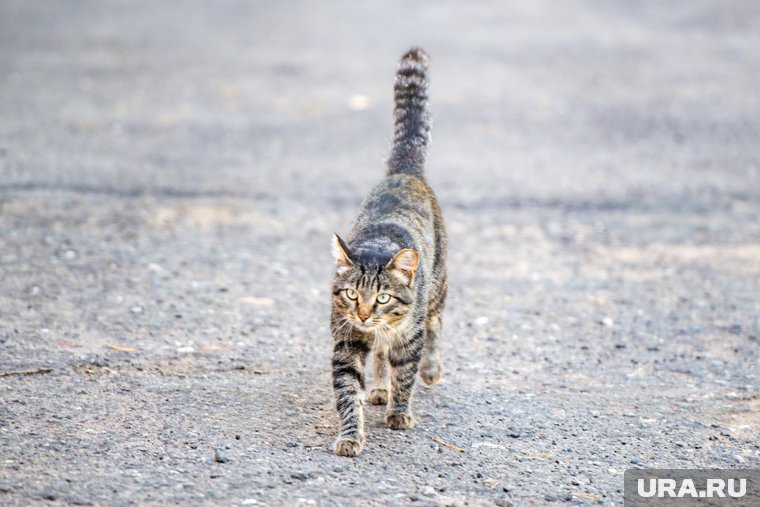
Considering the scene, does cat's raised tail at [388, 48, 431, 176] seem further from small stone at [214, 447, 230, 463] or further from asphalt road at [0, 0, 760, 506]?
small stone at [214, 447, 230, 463]

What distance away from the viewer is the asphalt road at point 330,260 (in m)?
5.26

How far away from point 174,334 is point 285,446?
1825mm

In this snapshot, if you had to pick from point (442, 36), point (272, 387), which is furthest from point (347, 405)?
point (442, 36)

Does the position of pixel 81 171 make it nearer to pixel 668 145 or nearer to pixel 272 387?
pixel 272 387

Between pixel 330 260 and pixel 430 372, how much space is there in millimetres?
2507

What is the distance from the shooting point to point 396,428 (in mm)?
5727

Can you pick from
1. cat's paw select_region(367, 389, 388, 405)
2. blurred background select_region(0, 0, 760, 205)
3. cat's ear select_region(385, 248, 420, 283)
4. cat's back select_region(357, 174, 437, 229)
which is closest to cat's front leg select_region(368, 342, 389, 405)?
cat's paw select_region(367, 389, 388, 405)

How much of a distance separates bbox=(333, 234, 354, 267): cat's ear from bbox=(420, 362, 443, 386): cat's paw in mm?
1014

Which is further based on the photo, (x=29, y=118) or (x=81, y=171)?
(x=29, y=118)

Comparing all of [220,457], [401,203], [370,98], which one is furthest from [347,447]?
[370,98]

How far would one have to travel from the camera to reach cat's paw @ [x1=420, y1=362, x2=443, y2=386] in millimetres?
6316

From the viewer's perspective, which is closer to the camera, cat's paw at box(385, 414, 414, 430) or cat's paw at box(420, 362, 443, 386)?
cat's paw at box(385, 414, 414, 430)

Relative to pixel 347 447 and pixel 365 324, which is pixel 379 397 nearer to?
pixel 365 324

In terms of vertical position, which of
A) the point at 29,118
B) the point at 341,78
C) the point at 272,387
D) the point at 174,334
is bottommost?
the point at 272,387
